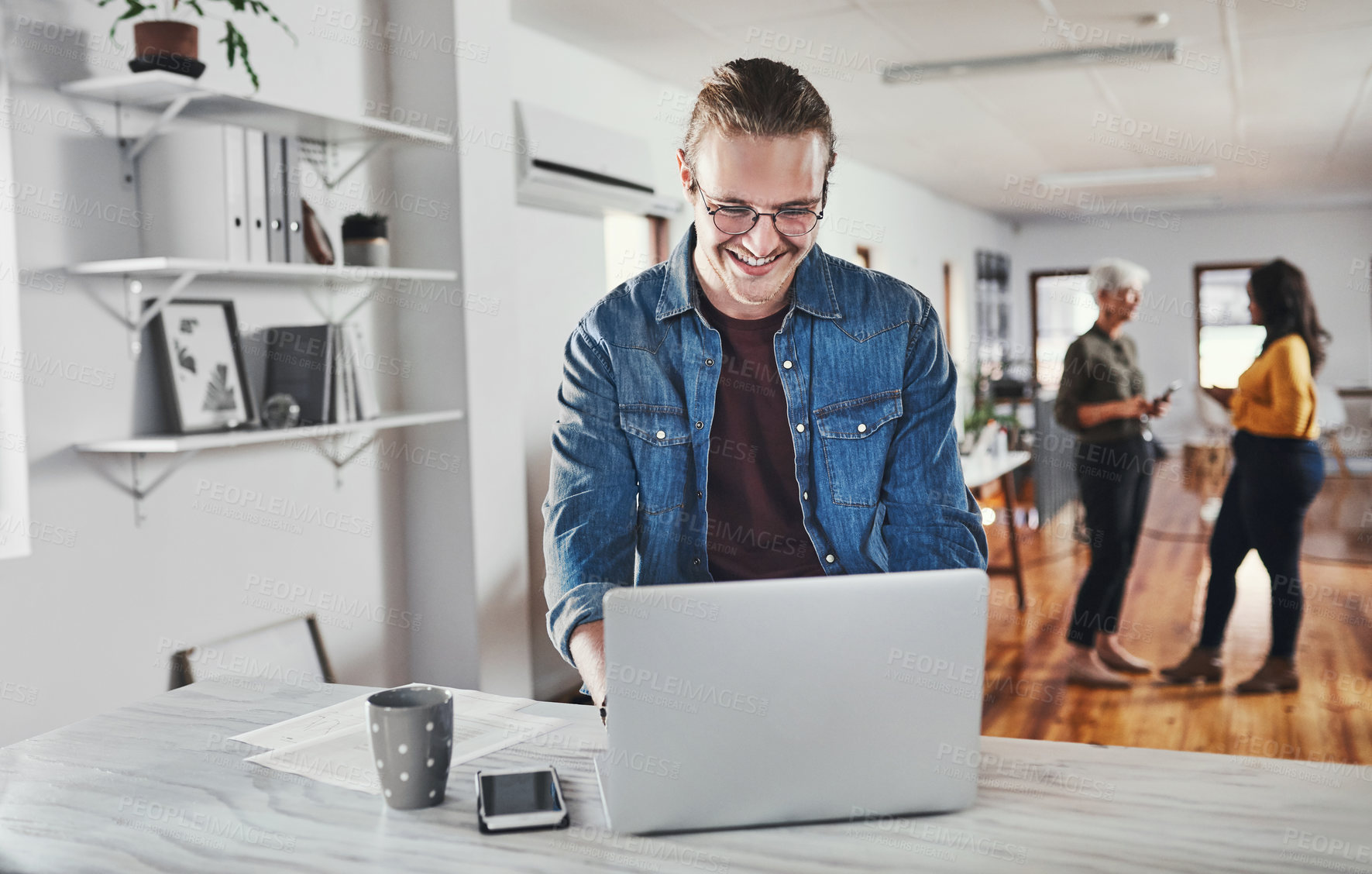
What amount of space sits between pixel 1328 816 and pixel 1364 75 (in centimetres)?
522

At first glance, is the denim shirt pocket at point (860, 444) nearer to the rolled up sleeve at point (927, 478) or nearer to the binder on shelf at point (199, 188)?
the rolled up sleeve at point (927, 478)

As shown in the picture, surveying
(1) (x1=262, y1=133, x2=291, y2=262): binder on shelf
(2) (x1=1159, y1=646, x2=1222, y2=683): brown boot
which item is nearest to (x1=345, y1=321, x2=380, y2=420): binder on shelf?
(1) (x1=262, y1=133, x2=291, y2=262): binder on shelf

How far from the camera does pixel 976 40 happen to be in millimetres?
4316

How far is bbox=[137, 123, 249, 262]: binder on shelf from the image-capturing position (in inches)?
89.7

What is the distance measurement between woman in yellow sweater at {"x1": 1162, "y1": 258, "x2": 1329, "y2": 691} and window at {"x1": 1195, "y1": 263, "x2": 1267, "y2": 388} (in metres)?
8.63

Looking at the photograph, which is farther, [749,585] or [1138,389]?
[1138,389]

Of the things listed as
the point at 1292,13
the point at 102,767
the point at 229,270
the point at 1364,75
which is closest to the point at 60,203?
the point at 229,270

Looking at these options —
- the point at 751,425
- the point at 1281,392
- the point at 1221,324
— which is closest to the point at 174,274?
the point at 751,425

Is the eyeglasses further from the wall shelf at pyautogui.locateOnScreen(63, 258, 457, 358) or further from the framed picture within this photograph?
the framed picture

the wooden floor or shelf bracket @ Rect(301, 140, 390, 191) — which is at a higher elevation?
shelf bracket @ Rect(301, 140, 390, 191)

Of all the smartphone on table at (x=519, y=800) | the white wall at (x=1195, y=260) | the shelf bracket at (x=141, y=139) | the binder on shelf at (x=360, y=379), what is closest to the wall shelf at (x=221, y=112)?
the shelf bracket at (x=141, y=139)

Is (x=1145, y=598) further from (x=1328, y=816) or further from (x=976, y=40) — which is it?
(x=1328, y=816)

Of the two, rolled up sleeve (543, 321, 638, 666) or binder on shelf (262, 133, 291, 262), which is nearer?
rolled up sleeve (543, 321, 638, 666)

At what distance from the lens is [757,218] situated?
1329 mm
